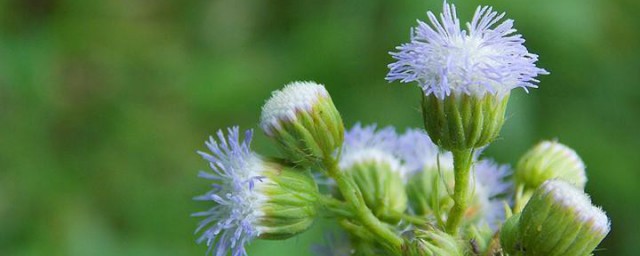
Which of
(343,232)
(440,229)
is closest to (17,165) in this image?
(343,232)

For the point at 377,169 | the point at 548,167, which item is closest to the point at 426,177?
the point at 377,169

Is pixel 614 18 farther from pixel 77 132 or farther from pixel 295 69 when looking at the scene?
pixel 77 132

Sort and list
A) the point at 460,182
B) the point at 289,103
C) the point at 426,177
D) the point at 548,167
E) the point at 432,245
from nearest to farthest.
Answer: the point at 432,245 → the point at 460,182 → the point at 289,103 → the point at 548,167 → the point at 426,177

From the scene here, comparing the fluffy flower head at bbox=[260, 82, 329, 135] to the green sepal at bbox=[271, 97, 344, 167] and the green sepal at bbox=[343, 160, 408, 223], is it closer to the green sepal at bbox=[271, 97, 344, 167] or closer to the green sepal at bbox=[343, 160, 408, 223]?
the green sepal at bbox=[271, 97, 344, 167]

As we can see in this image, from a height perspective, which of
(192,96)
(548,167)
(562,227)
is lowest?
(562,227)

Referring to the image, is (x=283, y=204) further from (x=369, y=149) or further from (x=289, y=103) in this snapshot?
(x=369, y=149)

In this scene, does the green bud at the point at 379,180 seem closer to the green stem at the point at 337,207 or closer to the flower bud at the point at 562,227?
the green stem at the point at 337,207

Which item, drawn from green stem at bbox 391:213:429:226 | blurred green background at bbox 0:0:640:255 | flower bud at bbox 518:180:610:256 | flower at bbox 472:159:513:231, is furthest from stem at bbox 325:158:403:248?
blurred green background at bbox 0:0:640:255
